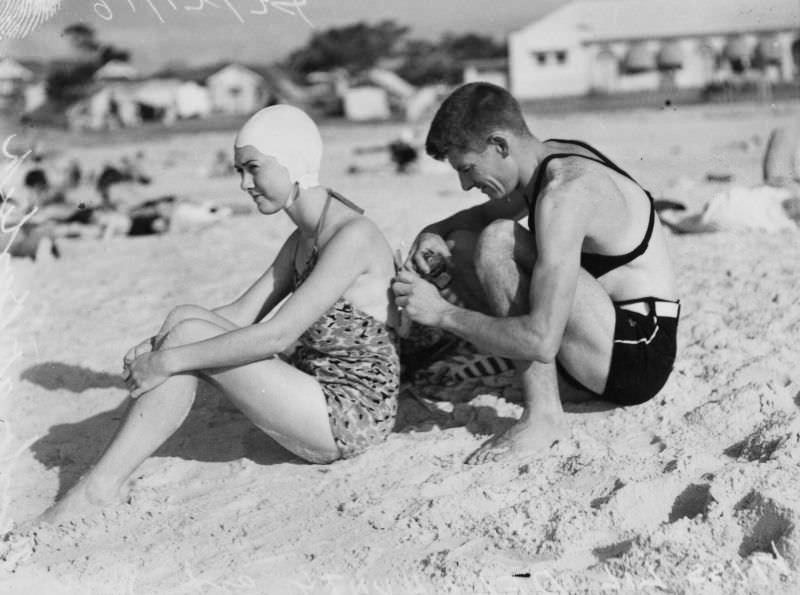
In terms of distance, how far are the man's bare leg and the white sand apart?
0.34 feet

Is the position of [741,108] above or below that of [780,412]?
below

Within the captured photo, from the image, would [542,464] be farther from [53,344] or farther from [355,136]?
[355,136]

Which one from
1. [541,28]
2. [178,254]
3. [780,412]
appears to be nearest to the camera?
[780,412]

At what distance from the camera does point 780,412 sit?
159 inches

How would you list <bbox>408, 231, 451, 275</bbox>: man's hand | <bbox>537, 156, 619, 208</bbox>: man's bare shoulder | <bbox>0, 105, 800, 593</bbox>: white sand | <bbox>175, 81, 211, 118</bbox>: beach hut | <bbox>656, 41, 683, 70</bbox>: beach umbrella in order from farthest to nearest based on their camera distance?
<bbox>175, 81, 211, 118</bbox>: beach hut < <bbox>656, 41, 683, 70</bbox>: beach umbrella < <bbox>408, 231, 451, 275</bbox>: man's hand < <bbox>537, 156, 619, 208</bbox>: man's bare shoulder < <bbox>0, 105, 800, 593</bbox>: white sand

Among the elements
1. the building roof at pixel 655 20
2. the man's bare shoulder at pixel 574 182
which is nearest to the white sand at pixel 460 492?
the man's bare shoulder at pixel 574 182

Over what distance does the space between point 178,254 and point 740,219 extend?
3988 millimetres

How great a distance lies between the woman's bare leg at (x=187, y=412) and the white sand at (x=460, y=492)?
0.34 feet

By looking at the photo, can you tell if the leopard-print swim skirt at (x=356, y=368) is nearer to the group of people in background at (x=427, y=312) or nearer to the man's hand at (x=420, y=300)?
the group of people in background at (x=427, y=312)

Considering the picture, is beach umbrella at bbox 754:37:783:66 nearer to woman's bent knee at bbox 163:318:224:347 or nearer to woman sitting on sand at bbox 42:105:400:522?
woman sitting on sand at bbox 42:105:400:522

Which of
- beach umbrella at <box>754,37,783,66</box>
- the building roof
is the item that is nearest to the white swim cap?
beach umbrella at <box>754,37,783,66</box>

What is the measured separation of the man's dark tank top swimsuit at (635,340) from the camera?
404cm

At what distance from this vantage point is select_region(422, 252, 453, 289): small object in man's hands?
429 cm

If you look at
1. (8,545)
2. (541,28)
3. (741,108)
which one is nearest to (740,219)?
(8,545)
